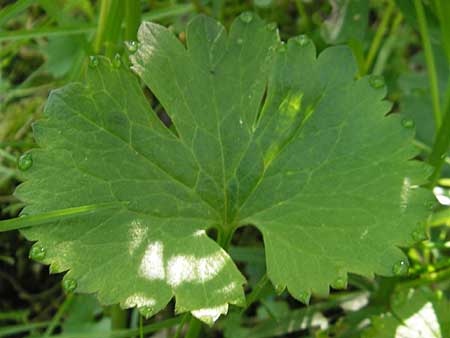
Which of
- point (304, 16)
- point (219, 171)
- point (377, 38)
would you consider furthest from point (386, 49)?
point (219, 171)

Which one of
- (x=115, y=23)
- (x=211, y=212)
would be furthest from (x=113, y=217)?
(x=115, y=23)

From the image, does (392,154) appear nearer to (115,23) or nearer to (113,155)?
(113,155)

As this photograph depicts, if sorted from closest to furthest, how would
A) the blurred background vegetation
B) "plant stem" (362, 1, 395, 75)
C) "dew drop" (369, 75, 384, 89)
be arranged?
"dew drop" (369, 75, 384, 89)
the blurred background vegetation
"plant stem" (362, 1, 395, 75)

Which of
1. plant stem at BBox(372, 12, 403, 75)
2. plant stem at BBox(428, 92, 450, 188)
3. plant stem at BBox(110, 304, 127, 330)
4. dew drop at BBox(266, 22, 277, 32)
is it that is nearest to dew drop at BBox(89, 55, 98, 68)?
dew drop at BBox(266, 22, 277, 32)

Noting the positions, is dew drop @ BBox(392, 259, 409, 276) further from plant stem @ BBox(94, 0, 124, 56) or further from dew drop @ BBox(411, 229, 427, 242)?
plant stem @ BBox(94, 0, 124, 56)

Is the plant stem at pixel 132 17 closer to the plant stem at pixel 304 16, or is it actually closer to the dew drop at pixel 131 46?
the dew drop at pixel 131 46

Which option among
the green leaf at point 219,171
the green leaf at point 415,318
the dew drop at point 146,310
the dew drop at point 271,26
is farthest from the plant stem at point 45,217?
the green leaf at point 415,318
